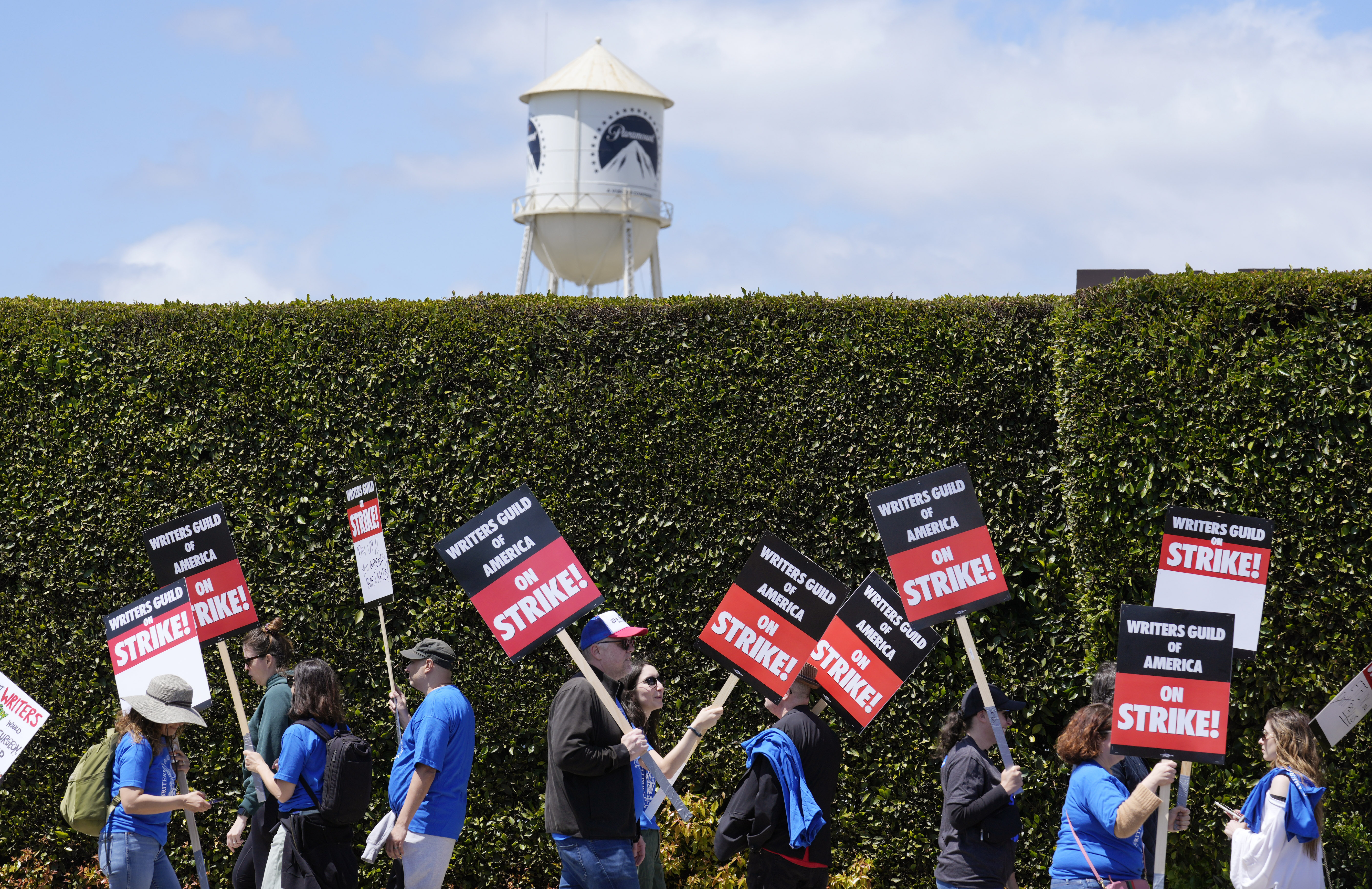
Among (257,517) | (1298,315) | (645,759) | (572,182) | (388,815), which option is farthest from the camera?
(572,182)

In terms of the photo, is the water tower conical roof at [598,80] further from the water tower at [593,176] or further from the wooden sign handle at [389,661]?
the wooden sign handle at [389,661]

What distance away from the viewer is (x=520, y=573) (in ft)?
20.7

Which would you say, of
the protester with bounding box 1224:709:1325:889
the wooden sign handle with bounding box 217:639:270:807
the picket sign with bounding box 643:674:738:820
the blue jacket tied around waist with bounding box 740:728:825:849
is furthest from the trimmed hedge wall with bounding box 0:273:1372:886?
the blue jacket tied around waist with bounding box 740:728:825:849

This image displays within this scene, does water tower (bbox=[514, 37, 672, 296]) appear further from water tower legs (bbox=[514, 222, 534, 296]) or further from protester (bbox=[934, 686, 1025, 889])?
protester (bbox=[934, 686, 1025, 889])

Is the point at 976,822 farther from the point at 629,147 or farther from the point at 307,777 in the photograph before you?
the point at 629,147

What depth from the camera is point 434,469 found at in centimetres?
832

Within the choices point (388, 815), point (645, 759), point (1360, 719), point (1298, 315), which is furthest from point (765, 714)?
point (1298, 315)

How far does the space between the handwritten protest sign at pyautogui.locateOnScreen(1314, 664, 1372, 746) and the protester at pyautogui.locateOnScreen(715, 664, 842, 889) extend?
278 centimetres

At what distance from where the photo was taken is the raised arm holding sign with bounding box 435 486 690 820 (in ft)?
20.4

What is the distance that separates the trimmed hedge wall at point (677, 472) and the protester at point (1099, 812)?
1764 millimetres

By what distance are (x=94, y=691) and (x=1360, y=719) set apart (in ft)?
26.6

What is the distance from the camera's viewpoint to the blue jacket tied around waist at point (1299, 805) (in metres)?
5.41

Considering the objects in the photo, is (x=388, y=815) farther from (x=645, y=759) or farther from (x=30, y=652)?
(x=30, y=652)

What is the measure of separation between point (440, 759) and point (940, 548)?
2.73 metres
